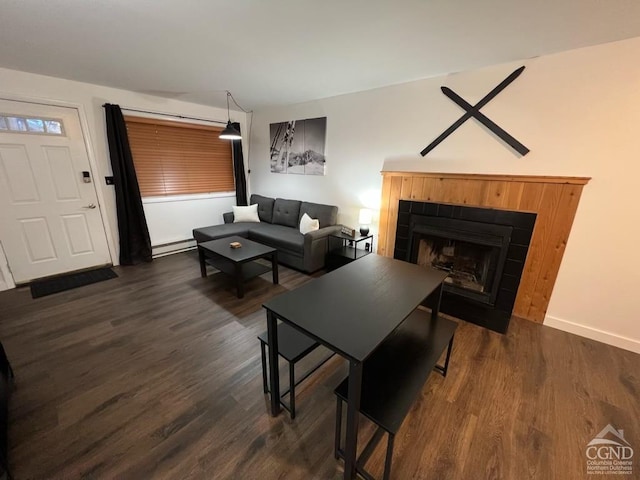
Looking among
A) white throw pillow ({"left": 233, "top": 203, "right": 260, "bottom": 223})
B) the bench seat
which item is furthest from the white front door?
the bench seat

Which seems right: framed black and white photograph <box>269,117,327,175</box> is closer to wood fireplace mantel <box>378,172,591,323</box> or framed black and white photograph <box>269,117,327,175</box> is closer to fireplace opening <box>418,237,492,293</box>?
wood fireplace mantel <box>378,172,591,323</box>

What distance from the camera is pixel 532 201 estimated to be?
226 cm

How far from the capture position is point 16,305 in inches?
105

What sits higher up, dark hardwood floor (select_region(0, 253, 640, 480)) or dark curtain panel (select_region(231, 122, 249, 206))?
dark curtain panel (select_region(231, 122, 249, 206))

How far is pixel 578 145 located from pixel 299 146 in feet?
10.9

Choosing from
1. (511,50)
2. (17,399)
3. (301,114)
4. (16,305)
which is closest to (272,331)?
(17,399)

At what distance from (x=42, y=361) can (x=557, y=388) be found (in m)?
3.78

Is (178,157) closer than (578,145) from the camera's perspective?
No

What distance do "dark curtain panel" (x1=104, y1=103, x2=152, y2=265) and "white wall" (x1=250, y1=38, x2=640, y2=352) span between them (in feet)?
12.0

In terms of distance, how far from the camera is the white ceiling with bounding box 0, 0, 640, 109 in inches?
63.4

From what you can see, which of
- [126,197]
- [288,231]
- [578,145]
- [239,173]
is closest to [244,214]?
[239,173]

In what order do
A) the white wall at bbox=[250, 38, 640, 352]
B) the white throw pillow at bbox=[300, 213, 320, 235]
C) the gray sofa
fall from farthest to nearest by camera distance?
the white throw pillow at bbox=[300, 213, 320, 235] < the gray sofa < the white wall at bbox=[250, 38, 640, 352]

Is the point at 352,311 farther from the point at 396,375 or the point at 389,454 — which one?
the point at 389,454

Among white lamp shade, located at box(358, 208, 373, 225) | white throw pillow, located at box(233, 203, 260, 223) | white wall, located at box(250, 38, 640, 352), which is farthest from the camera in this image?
white throw pillow, located at box(233, 203, 260, 223)
